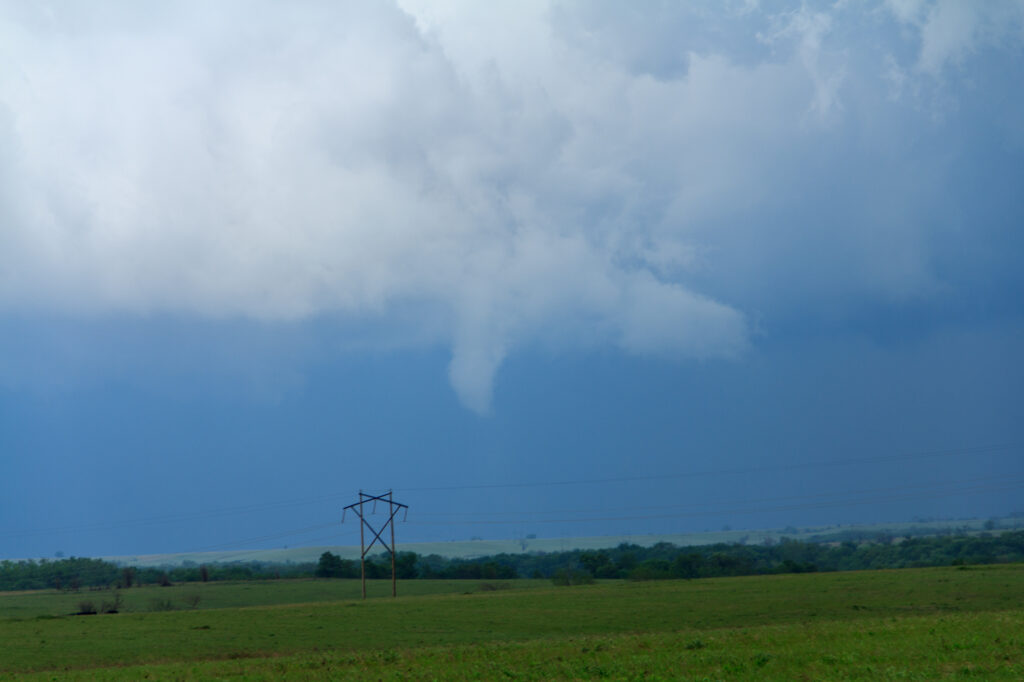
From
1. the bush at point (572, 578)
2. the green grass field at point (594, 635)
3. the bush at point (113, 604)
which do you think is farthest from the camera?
the bush at point (572, 578)

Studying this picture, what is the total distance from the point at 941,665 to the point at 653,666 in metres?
9.35

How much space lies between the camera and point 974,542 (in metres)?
178

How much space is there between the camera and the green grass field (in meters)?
32.1

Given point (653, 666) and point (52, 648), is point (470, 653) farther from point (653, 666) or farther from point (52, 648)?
point (52, 648)

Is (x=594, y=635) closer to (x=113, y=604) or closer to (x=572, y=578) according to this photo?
(x=113, y=604)

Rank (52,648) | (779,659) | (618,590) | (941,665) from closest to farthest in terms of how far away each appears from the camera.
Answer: (941,665)
(779,659)
(52,648)
(618,590)

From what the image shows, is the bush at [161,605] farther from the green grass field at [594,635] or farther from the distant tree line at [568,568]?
the distant tree line at [568,568]

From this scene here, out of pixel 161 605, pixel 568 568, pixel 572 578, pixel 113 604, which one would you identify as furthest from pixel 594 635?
pixel 568 568

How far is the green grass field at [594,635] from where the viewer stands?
32.1 m

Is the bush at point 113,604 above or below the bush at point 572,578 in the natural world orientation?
above

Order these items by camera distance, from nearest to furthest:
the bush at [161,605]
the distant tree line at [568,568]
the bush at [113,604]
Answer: the bush at [161,605] < the bush at [113,604] < the distant tree line at [568,568]

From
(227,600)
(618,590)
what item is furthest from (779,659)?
(227,600)

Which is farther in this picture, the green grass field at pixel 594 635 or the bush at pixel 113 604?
the bush at pixel 113 604

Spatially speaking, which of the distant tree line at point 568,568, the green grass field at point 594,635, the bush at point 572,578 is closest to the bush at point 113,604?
the green grass field at point 594,635
